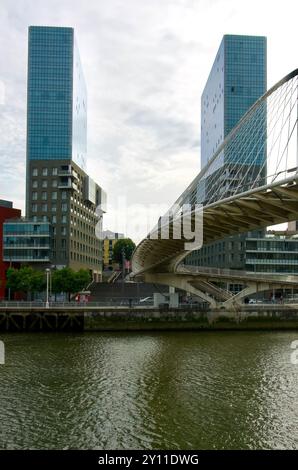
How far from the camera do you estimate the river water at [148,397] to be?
14.2 meters

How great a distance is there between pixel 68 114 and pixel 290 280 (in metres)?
55.8

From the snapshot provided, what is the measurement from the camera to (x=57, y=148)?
287 ft

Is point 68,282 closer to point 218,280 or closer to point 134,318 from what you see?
point 134,318

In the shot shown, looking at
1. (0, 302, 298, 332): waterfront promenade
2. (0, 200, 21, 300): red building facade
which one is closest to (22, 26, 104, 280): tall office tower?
(0, 200, 21, 300): red building facade

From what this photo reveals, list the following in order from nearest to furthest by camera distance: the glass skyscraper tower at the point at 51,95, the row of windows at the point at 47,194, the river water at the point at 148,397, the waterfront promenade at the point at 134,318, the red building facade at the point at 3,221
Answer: the river water at the point at 148,397
the waterfront promenade at the point at 134,318
the red building facade at the point at 3,221
the row of windows at the point at 47,194
the glass skyscraper tower at the point at 51,95

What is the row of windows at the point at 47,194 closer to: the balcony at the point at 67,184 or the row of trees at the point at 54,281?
the balcony at the point at 67,184

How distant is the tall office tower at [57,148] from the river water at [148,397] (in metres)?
53.5

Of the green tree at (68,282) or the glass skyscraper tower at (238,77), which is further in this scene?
the glass skyscraper tower at (238,77)

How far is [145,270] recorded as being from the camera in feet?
165

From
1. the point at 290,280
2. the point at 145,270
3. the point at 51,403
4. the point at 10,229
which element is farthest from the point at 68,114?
the point at 51,403

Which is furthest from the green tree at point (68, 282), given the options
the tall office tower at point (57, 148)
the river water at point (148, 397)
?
the river water at point (148, 397)

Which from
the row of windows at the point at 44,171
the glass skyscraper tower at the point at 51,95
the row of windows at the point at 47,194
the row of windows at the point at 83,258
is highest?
the glass skyscraper tower at the point at 51,95

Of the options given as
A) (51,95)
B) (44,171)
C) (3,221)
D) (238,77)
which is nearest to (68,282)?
(3,221)

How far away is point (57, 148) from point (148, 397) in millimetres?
73797
